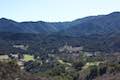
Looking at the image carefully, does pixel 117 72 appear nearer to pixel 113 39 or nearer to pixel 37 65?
pixel 37 65

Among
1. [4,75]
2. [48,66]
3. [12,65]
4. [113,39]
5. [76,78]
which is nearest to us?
[4,75]

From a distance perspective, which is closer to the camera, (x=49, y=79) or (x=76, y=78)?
(x=49, y=79)

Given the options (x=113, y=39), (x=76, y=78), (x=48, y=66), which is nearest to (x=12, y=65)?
(x=76, y=78)

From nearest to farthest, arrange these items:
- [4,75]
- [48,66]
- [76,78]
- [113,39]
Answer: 1. [4,75]
2. [76,78]
3. [48,66]
4. [113,39]

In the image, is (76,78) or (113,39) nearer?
(76,78)

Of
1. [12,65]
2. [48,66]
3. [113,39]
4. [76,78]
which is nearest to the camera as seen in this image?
[12,65]

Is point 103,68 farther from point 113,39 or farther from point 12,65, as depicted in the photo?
point 113,39

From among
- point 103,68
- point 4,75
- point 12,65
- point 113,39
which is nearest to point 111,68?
point 103,68

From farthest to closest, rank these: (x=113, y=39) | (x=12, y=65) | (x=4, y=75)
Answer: (x=113, y=39) < (x=12, y=65) < (x=4, y=75)
